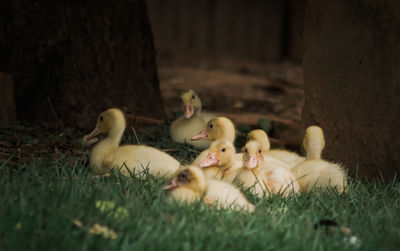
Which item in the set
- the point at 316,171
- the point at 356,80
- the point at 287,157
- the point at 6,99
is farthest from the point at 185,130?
the point at 6,99

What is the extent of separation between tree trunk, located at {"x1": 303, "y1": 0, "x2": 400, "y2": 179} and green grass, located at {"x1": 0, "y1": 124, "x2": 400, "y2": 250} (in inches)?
29.4

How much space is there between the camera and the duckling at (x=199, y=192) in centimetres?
335

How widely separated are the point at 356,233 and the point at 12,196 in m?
1.99

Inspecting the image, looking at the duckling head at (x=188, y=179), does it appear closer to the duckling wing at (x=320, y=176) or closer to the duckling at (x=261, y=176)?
the duckling at (x=261, y=176)

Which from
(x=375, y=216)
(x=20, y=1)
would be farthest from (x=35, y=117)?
(x=375, y=216)

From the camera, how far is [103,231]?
9.14 feet

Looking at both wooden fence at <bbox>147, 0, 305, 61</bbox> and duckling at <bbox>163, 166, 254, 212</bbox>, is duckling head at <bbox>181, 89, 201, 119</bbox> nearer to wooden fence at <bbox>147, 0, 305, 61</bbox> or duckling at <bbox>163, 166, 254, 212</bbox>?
duckling at <bbox>163, 166, 254, 212</bbox>

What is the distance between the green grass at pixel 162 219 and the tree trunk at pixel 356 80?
747 mm

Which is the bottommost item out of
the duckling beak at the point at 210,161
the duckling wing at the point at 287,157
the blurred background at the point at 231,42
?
the blurred background at the point at 231,42

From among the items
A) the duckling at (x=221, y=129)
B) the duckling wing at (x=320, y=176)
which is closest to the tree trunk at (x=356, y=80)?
the duckling wing at (x=320, y=176)

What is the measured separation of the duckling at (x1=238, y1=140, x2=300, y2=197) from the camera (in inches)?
152

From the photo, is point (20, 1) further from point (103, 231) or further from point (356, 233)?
point (356, 233)

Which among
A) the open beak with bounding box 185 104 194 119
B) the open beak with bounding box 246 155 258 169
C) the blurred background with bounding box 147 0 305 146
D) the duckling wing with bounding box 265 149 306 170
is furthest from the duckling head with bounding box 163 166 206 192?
the blurred background with bounding box 147 0 305 146

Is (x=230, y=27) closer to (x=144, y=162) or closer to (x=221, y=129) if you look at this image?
(x=221, y=129)
